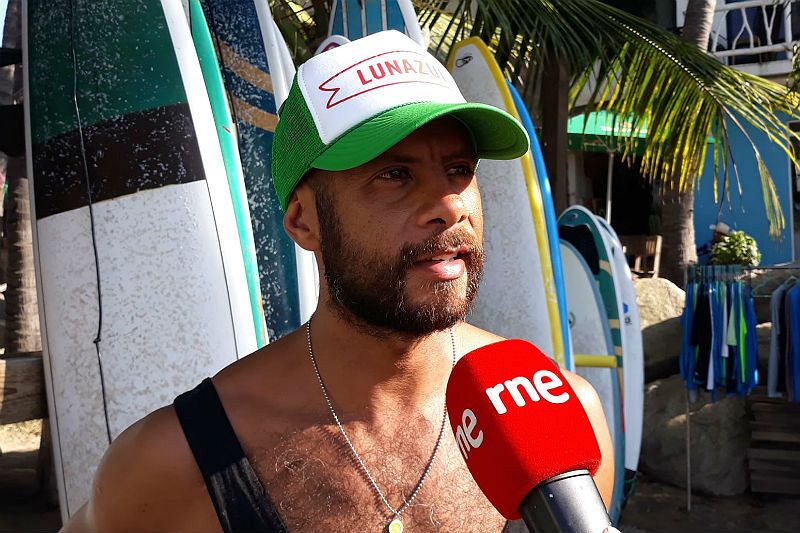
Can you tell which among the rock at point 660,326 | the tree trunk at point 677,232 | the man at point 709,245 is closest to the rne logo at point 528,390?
the rock at point 660,326

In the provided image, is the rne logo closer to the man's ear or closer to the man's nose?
the man's nose

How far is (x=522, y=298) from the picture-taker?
3906mm

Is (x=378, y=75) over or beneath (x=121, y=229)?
over

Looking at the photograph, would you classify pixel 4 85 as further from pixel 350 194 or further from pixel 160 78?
pixel 350 194

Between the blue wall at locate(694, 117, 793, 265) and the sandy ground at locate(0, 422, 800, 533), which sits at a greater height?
the blue wall at locate(694, 117, 793, 265)

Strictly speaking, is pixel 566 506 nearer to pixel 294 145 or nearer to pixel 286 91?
pixel 294 145

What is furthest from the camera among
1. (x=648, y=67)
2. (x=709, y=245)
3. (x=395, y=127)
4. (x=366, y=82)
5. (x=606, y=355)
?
(x=709, y=245)

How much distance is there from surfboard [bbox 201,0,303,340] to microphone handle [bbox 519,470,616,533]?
2433mm

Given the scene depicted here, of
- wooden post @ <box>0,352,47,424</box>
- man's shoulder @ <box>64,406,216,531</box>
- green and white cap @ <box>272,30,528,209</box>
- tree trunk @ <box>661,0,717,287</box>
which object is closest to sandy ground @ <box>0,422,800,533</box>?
tree trunk @ <box>661,0,717,287</box>

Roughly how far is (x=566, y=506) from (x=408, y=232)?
0.58 m

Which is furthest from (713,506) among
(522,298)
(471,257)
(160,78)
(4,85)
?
(4,85)

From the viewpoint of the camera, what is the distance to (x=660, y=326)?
7.50 metres

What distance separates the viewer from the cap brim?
52.1 inches

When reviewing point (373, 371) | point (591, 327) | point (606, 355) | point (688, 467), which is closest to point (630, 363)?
point (606, 355)
